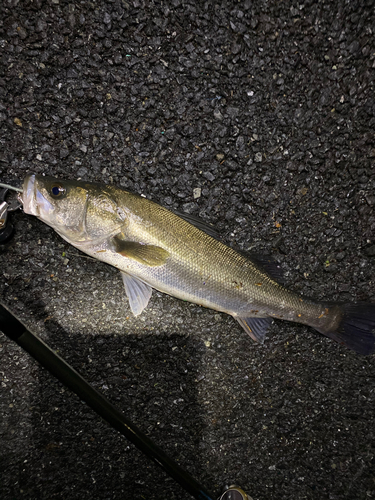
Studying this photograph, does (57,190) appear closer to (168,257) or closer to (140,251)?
(140,251)

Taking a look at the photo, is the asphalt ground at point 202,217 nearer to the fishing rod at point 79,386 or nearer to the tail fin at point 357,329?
the tail fin at point 357,329

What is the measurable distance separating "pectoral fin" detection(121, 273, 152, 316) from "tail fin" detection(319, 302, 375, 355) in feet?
3.92

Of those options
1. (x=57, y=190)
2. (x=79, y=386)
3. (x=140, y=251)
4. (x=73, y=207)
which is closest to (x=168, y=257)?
(x=140, y=251)

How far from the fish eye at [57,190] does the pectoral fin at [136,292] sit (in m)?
0.61

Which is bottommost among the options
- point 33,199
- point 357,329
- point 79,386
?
point 79,386

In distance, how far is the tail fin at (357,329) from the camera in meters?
1.87

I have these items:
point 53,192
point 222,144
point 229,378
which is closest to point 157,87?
point 222,144

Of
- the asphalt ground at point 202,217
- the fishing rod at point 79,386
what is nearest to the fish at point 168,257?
the asphalt ground at point 202,217

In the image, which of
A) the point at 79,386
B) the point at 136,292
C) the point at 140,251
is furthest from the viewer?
the point at 136,292

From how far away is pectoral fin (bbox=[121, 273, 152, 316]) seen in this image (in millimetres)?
1815

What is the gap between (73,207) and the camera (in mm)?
1588

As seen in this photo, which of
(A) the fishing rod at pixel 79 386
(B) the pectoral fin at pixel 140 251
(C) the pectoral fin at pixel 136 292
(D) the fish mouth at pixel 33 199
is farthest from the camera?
(C) the pectoral fin at pixel 136 292

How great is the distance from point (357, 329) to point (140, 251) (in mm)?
1540

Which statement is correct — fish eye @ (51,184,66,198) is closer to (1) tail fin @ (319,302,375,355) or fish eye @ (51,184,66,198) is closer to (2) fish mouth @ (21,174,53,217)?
(2) fish mouth @ (21,174,53,217)
